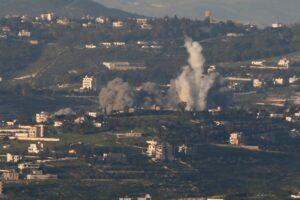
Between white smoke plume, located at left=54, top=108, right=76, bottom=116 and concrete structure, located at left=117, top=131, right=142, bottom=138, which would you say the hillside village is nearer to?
concrete structure, located at left=117, top=131, right=142, bottom=138

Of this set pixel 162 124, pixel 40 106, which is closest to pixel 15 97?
pixel 40 106

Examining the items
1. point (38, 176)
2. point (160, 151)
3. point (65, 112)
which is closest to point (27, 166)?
point (38, 176)

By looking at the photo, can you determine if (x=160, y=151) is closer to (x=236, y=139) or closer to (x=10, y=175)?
(x=236, y=139)

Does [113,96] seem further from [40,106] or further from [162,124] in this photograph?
[162,124]

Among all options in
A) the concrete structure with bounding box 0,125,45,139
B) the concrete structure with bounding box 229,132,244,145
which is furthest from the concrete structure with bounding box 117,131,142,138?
the concrete structure with bounding box 229,132,244,145

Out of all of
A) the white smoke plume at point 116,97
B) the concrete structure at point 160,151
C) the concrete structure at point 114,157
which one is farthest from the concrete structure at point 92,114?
the concrete structure at point 114,157

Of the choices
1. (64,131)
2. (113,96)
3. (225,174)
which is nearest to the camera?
(225,174)
